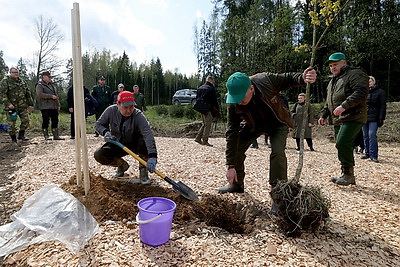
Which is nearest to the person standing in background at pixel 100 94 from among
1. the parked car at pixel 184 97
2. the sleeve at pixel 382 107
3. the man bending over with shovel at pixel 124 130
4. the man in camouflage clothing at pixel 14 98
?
the man in camouflage clothing at pixel 14 98

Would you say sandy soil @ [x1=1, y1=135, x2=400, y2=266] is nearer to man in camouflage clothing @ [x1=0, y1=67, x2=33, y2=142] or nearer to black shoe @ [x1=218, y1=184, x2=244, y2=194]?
black shoe @ [x1=218, y1=184, x2=244, y2=194]

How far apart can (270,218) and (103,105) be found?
22.9 ft

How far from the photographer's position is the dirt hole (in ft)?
8.27

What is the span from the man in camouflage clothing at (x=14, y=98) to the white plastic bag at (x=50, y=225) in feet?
17.2

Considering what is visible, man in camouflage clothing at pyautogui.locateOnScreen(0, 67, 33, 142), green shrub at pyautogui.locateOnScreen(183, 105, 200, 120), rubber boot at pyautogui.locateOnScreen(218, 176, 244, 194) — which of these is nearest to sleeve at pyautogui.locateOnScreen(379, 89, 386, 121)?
rubber boot at pyautogui.locateOnScreen(218, 176, 244, 194)

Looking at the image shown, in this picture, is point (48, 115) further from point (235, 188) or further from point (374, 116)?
point (374, 116)

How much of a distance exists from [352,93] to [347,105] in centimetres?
26

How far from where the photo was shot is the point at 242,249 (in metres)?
2.10

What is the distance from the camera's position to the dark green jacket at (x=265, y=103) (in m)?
2.63

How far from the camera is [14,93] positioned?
21.4 feet

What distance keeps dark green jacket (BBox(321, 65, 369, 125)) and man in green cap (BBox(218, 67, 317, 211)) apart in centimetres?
134

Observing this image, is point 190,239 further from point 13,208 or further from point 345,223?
point 13,208

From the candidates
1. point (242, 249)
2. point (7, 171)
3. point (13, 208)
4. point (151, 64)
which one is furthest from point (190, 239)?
point (151, 64)

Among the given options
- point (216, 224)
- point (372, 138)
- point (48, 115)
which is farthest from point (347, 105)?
point (48, 115)
